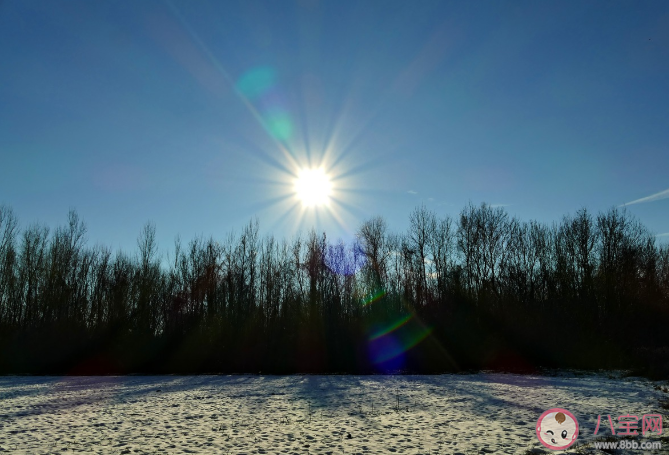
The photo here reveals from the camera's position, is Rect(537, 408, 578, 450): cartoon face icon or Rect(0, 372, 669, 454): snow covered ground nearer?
Rect(537, 408, 578, 450): cartoon face icon

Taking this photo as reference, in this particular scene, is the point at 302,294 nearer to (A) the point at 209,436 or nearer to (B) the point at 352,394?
(B) the point at 352,394

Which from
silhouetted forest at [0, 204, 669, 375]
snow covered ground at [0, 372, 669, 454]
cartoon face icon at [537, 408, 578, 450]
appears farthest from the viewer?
silhouetted forest at [0, 204, 669, 375]

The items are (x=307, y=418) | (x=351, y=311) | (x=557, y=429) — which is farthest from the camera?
(x=351, y=311)

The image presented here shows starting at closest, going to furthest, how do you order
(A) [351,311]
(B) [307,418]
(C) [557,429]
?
1. (C) [557,429]
2. (B) [307,418]
3. (A) [351,311]

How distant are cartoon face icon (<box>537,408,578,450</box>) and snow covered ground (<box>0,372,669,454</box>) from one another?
260 millimetres

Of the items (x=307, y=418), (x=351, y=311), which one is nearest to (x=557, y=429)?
(x=307, y=418)

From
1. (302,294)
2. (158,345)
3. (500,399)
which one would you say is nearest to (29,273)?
(158,345)

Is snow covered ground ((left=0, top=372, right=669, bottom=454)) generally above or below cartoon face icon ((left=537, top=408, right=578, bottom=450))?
above

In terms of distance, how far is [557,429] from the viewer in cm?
1003

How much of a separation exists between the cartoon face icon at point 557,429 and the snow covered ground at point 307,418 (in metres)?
0.26

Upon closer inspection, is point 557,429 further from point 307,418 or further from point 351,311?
point 351,311

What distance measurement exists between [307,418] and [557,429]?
646 centimetres

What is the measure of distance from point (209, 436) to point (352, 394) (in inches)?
351

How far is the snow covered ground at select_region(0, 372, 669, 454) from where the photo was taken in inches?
352
